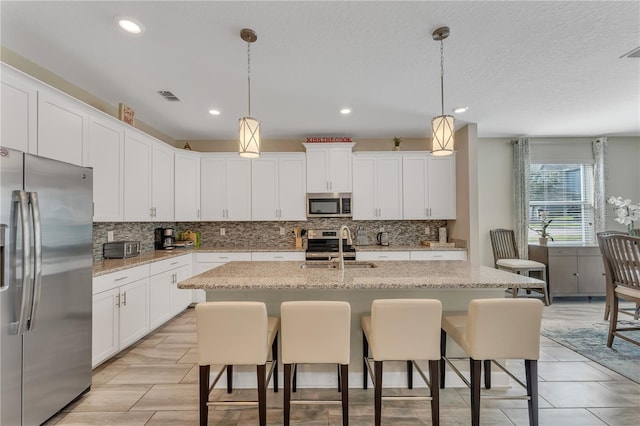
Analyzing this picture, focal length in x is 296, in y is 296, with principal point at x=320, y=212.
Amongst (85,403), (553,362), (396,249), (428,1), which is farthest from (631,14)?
(85,403)

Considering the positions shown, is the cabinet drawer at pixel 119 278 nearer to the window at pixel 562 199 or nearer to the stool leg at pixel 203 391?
the stool leg at pixel 203 391

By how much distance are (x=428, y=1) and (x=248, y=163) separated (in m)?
3.51

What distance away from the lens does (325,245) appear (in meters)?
4.71

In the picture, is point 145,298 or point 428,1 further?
point 145,298

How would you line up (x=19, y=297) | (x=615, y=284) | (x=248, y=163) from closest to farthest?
(x=19, y=297), (x=615, y=284), (x=248, y=163)

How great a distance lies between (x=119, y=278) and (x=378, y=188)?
3.60m

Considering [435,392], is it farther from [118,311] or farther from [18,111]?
[18,111]

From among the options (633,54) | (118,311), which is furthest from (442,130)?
(118,311)

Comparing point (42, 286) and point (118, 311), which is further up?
point (42, 286)

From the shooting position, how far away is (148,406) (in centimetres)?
216

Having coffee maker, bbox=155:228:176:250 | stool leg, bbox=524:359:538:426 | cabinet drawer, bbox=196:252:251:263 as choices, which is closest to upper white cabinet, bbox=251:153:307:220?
cabinet drawer, bbox=196:252:251:263

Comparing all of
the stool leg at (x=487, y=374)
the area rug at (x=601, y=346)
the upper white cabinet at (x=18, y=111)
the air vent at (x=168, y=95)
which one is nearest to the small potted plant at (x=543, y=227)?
the area rug at (x=601, y=346)

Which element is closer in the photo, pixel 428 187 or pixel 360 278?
pixel 360 278

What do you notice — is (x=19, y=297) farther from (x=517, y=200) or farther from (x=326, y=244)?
(x=517, y=200)
